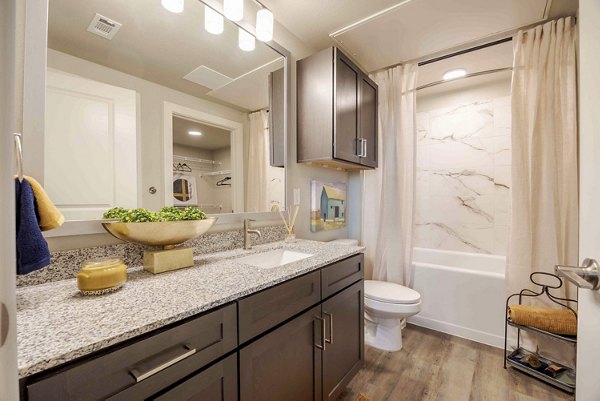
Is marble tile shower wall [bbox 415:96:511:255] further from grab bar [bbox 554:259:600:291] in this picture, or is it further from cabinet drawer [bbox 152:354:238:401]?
cabinet drawer [bbox 152:354:238:401]

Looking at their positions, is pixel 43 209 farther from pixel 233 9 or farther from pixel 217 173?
pixel 233 9

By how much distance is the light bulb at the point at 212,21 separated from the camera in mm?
1364

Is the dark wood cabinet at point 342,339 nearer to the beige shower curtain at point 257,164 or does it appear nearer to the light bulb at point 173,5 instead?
the beige shower curtain at point 257,164

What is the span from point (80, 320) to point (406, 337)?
227 centimetres

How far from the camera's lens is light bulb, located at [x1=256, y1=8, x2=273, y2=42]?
1512 millimetres

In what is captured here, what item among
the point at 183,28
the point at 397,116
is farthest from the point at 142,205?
the point at 397,116

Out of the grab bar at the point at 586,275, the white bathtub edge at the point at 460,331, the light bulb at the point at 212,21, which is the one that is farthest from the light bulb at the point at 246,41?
the white bathtub edge at the point at 460,331

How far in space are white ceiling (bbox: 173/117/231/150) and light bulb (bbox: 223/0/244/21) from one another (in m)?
0.62

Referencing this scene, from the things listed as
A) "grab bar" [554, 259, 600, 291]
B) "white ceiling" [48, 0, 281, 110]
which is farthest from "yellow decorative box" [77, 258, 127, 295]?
"grab bar" [554, 259, 600, 291]

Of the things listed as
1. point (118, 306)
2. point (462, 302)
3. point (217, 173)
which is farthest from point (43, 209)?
point (462, 302)

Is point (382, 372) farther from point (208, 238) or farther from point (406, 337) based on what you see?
point (208, 238)

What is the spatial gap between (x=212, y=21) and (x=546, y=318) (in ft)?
Result: 8.73

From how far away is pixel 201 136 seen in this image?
54.1 inches

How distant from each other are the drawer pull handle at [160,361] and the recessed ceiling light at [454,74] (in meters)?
2.97
